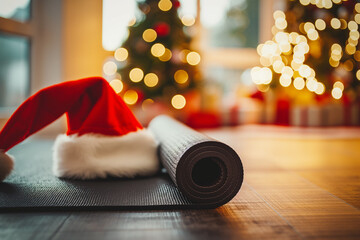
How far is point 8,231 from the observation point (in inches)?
49.0

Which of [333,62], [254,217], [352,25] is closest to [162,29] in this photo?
[333,62]

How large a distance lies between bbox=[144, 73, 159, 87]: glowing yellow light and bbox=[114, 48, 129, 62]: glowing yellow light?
355 mm

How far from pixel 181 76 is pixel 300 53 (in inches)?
70.0

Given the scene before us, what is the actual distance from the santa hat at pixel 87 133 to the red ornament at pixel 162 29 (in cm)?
270

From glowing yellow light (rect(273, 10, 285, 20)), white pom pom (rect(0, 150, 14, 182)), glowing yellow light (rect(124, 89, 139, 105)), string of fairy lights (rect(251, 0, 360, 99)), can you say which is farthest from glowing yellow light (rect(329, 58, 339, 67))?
white pom pom (rect(0, 150, 14, 182))

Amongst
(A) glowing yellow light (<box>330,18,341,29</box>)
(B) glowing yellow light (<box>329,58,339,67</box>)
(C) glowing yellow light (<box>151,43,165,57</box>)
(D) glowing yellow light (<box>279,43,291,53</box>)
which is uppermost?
(A) glowing yellow light (<box>330,18,341,29</box>)

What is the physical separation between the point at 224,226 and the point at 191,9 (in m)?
4.62

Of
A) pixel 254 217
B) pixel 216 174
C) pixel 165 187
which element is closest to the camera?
pixel 254 217

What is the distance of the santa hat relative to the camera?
1.84 m

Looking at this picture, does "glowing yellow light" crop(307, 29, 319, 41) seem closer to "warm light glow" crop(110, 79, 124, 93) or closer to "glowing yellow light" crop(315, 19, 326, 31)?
"glowing yellow light" crop(315, 19, 326, 31)

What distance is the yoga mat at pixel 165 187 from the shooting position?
1527 millimetres

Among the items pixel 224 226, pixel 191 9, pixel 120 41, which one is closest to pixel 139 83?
pixel 120 41

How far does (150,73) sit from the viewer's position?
15.4 ft

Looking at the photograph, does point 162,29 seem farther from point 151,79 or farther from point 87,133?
point 87,133
